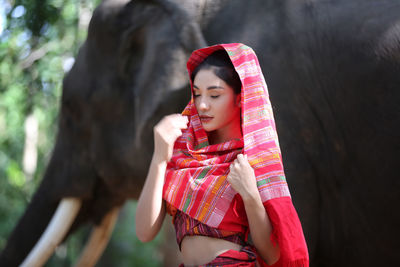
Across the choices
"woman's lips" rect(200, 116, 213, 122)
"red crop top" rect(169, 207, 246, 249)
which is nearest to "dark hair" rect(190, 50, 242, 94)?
"woman's lips" rect(200, 116, 213, 122)

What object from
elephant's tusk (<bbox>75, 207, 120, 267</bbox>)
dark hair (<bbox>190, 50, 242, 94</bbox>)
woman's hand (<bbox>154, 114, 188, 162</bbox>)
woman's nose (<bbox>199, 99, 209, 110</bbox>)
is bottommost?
elephant's tusk (<bbox>75, 207, 120, 267</bbox>)

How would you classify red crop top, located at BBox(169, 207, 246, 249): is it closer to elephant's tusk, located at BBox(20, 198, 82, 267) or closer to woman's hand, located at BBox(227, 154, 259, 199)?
woman's hand, located at BBox(227, 154, 259, 199)

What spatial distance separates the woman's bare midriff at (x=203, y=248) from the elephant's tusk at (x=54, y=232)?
1.58m

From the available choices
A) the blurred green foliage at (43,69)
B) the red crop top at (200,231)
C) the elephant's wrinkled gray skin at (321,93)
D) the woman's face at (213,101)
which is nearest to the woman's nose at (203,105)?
the woman's face at (213,101)

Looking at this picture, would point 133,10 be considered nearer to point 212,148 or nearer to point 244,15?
point 244,15

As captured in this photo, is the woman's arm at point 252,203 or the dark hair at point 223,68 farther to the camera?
the dark hair at point 223,68

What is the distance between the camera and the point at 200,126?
1.57 meters

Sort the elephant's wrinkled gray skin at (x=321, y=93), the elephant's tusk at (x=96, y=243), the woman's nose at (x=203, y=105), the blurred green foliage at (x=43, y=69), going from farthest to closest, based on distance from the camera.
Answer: the blurred green foliage at (x=43, y=69) < the elephant's tusk at (x=96, y=243) < the elephant's wrinkled gray skin at (x=321, y=93) < the woman's nose at (x=203, y=105)

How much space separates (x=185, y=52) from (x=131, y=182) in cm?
84

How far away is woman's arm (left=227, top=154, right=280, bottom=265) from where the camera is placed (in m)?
1.36

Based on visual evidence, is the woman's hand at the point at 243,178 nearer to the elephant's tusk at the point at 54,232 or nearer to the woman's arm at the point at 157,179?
the woman's arm at the point at 157,179

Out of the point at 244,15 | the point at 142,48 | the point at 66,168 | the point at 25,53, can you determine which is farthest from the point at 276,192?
the point at 25,53

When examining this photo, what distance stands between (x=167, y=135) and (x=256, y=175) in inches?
10.8

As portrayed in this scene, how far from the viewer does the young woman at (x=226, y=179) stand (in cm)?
138
